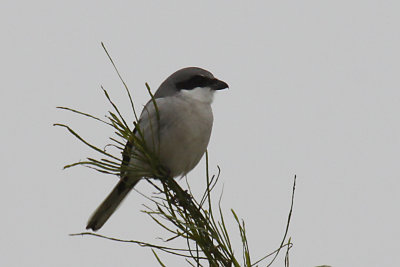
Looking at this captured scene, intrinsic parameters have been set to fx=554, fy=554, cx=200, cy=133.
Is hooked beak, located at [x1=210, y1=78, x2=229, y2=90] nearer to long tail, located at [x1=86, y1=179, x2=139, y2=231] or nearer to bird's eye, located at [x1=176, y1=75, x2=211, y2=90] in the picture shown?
bird's eye, located at [x1=176, y1=75, x2=211, y2=90]

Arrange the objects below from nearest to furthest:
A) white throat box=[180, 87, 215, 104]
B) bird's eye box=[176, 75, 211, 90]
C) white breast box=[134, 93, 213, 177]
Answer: white breast box=[134, 93, 213, 177], white throat box=[180, 87, 215, 104], bird's eye box=[176, 75, 211, 90]

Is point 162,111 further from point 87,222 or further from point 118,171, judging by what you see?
point 118,171

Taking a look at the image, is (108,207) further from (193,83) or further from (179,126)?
(193,83)

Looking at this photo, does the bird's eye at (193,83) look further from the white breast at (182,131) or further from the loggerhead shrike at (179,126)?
the white breast at (182,131)

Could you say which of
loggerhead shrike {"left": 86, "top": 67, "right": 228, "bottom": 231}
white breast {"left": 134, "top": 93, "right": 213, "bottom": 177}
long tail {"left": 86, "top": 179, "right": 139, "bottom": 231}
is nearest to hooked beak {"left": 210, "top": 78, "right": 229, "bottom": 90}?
loggerhead shrike {"left": 86, "top": 67, "right": 228, "bottom": 231}

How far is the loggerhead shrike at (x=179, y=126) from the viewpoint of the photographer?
356 centimetres

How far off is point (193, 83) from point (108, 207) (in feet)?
3.50

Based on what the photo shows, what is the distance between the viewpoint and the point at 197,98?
3873 millimetres

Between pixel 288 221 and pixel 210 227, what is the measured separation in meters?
0.36

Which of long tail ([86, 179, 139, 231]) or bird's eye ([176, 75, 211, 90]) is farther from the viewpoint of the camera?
bird's eye ([176, 75, 211, 90])

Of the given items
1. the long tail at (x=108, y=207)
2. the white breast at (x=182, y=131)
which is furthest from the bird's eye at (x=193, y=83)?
the long tail at (x=108, y=207)

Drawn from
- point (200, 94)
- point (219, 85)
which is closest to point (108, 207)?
point (200, 94)

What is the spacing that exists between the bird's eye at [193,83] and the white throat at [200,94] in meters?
0.04

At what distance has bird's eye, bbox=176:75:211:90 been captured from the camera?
4.00 metres
